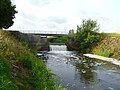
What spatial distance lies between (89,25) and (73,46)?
9299mm

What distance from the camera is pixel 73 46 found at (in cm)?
7412

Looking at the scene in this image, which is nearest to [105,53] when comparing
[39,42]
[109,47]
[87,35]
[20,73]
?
[109,47]

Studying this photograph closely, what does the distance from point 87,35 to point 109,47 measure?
8030mm

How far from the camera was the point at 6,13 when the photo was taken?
5856cm

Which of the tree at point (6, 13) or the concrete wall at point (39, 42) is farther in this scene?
the concrete wall at point (39, 42)

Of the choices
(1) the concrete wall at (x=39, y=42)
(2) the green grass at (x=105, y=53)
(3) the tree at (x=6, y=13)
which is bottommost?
(2) the green grass at (x=105, y=53)

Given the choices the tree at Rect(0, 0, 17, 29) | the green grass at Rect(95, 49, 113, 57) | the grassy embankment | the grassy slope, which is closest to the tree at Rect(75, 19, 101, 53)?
the grassy slope

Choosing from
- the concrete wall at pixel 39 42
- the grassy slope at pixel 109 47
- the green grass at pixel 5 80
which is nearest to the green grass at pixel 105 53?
the grassy slope at pixel 109 47

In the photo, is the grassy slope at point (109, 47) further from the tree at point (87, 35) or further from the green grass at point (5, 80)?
the green grass at point (5, 80)

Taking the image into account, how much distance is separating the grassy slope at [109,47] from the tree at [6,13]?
19608mm

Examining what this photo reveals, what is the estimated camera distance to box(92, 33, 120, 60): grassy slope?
54.5 metres

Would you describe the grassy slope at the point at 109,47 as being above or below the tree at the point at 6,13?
below

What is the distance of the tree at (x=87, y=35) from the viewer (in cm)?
6544

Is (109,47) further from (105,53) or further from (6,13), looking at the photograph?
(6,13)
